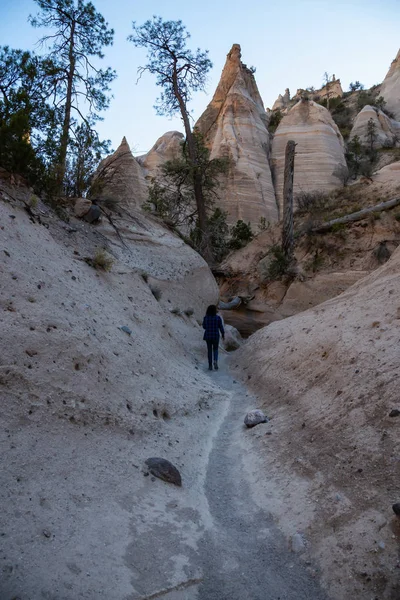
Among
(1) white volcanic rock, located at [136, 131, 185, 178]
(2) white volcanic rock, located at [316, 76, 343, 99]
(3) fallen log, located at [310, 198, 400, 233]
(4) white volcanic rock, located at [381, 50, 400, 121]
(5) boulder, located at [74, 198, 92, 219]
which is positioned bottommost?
(5) boulder, located at [74, 198, 92, 219]

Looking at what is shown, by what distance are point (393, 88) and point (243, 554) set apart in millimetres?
55271

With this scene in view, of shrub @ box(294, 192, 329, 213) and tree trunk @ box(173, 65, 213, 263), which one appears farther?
shrub @ box(294, 192, 329, 213)

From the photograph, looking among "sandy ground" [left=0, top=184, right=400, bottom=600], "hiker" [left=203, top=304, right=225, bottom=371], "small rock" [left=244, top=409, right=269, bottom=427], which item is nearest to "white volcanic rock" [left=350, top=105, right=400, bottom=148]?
"hiker" [left=203, top=304, right=225, bottom=371]

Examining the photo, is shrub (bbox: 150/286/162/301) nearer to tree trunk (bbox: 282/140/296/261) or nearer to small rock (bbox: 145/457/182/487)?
small rock (bbox: 145/457/182/487)

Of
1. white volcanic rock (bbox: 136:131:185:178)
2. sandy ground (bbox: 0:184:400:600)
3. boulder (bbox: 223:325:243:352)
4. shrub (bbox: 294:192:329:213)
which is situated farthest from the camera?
white volcanic rock (bbox: 136:131:185:178)

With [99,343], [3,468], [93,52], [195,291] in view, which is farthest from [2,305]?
[93,52]

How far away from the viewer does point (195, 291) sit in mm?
13430

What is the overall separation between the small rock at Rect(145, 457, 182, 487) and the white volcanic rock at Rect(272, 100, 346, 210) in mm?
30695

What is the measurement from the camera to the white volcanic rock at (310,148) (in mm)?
34062

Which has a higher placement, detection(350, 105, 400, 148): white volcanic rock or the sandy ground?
detection(350, 105, 400, 148): white volcanic rock

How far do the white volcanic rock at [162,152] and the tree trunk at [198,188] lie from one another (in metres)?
15.4

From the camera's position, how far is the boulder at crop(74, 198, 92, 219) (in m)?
11.0

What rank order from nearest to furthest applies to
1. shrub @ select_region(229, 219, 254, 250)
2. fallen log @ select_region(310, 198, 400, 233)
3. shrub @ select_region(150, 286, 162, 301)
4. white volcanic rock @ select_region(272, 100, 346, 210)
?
shrub @ select_region(150, 286, 162, 301), fallen log @ select_region(310, 198, 400, 233), shrub @ select_region(229, 219, 254, 250), white volcanic rock @ select_region(272, 100, 346, 210)

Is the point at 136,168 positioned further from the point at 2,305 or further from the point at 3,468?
the point at 3,468
